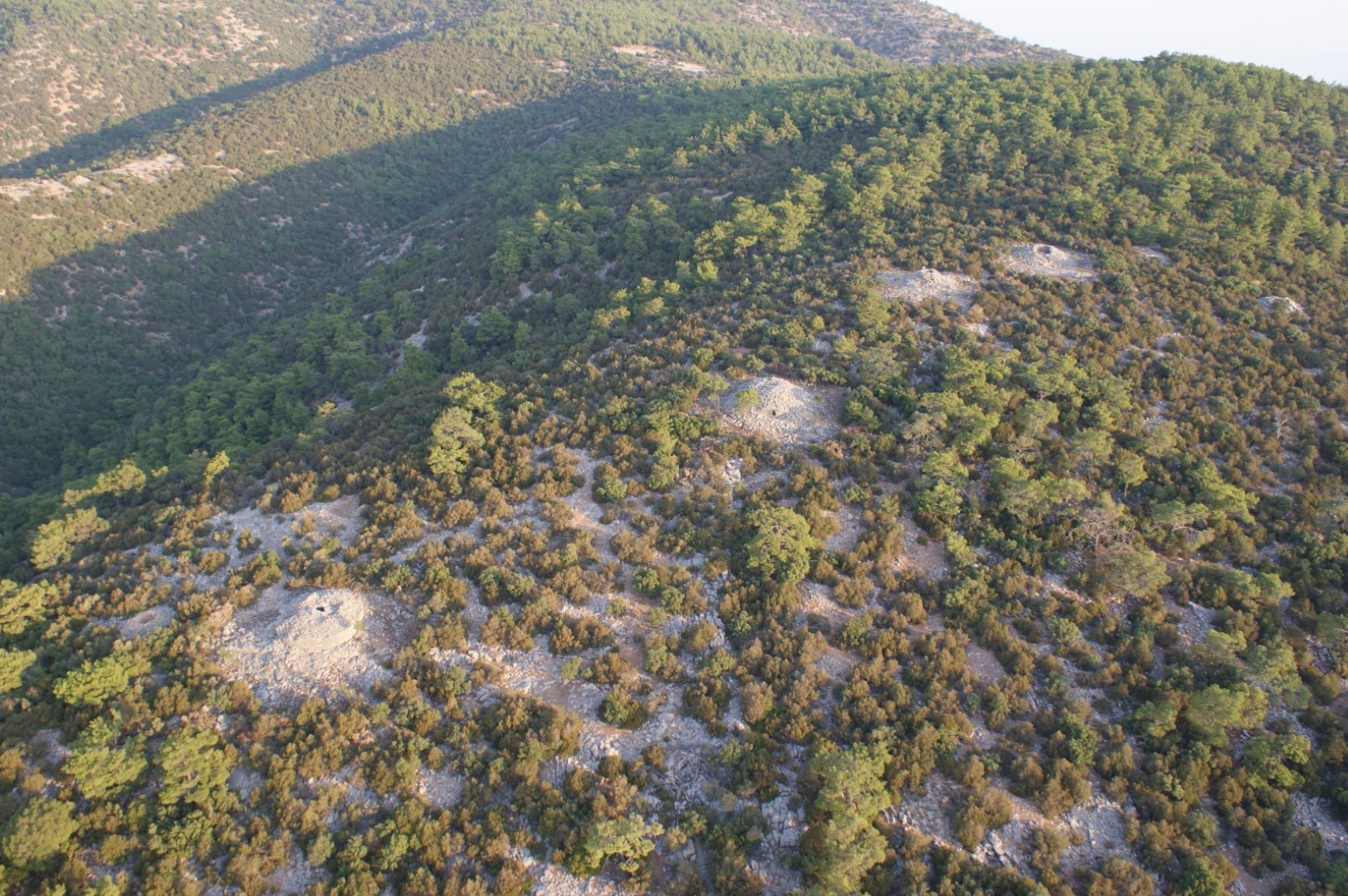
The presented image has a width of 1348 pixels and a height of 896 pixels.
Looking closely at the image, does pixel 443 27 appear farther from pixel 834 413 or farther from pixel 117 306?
pixel 834 413

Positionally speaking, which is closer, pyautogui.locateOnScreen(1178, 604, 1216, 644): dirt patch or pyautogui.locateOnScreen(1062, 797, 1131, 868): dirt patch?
pyautogui.locateOnScreen(1062, 797, 1131, 868): dirt patch

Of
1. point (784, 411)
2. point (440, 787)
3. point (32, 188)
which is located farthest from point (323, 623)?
point (32, 188)

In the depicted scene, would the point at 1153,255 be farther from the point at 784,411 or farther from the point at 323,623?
the point at 323,623

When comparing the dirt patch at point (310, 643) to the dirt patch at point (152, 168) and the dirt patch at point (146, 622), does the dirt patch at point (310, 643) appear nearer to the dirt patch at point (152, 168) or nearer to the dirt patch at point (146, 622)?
the dirt patch at point (146, 622)

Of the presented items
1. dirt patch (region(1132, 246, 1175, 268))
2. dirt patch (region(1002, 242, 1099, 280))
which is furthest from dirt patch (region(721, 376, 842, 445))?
dirt patch (region(1132, 246, 1175, 268))

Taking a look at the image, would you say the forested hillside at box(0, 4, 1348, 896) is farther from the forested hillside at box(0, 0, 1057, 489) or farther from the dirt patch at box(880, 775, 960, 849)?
the forested hillside at box(0, 0, 1057, 489)
